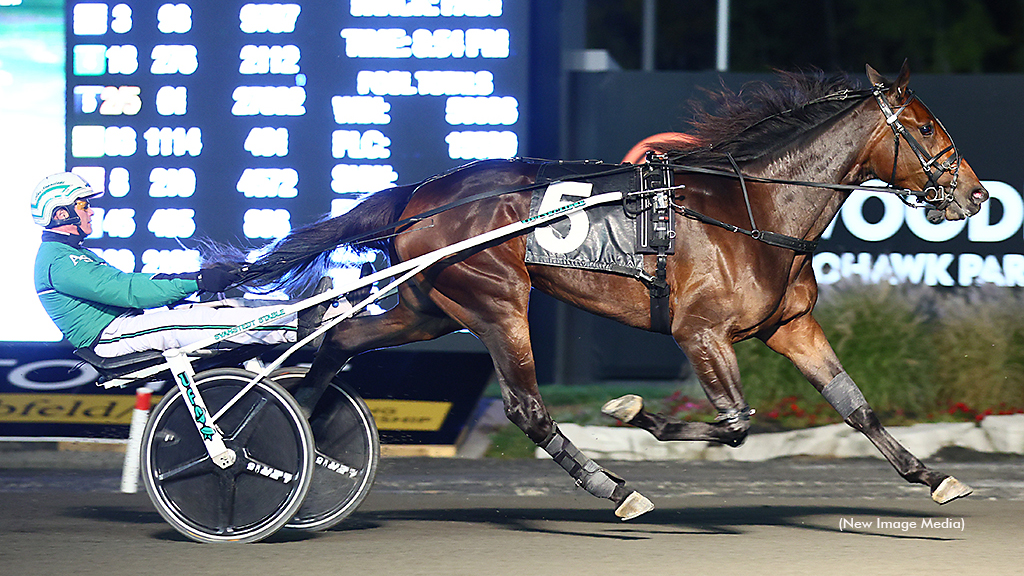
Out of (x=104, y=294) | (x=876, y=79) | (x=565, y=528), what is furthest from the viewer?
(x=565, y=528)

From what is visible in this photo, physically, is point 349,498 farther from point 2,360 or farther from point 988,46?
point 988,46

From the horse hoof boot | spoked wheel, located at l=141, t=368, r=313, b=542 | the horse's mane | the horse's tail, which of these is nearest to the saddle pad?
the horse's mane

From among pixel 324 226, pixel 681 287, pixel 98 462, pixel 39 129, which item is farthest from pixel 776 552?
pixel 39 129

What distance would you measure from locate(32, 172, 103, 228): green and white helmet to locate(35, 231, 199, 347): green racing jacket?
0.07m

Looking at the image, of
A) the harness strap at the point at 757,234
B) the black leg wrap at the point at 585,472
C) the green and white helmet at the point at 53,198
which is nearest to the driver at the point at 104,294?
the green and white helmet at the point at 53,198

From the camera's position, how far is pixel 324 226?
6.62m

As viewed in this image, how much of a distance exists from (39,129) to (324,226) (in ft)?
18.9

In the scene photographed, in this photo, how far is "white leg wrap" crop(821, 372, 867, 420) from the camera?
20.2ft

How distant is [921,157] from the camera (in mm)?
6074

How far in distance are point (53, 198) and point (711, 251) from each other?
2992 millimetres

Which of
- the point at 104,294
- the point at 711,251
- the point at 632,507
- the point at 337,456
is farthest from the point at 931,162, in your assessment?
the point at 104,294

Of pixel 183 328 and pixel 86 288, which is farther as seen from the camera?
pixel 183 328

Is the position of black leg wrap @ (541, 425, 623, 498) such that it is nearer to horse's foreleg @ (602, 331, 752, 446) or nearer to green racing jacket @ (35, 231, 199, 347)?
horse's foreleg @ (602, 331, 752, 446)

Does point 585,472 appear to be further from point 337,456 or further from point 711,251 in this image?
point 337,456
